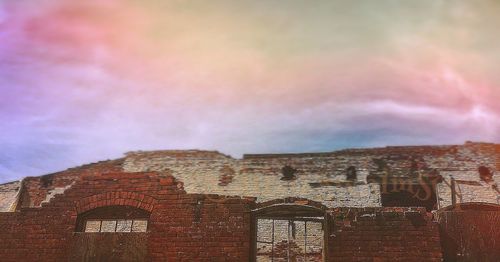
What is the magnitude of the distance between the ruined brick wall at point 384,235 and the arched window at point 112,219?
3.60m

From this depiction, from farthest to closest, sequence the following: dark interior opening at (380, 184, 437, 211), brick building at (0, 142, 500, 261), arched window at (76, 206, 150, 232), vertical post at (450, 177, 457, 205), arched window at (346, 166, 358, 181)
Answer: arched window at (346, 166, 358, 181), dark interior opening at (380, 184, 437, 211), vertical post at (450, 177, 457, 205), arched window at (76, 206, 150, 232), brick building at (0, 142, 500, 261)

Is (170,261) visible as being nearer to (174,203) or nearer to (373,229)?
(174,203)

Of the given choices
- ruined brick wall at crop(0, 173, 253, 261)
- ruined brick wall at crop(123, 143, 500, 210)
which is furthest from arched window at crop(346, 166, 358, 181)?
ruined brick wall at crop(0, 173, 253, 261)

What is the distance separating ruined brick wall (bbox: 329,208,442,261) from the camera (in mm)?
6219

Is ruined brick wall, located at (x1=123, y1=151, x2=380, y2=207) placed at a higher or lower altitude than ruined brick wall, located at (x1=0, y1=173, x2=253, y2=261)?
higher

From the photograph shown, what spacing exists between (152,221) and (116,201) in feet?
2.85

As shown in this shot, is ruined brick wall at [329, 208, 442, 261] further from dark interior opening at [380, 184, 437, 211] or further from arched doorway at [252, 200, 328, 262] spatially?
dark interior opening at [380, 184, 437, 211]

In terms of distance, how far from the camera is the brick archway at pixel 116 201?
722 centimetres

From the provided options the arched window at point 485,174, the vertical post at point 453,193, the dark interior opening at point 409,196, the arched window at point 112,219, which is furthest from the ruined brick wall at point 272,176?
the arched window at point 112,219

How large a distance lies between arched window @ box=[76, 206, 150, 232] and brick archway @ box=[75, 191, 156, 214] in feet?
0.36

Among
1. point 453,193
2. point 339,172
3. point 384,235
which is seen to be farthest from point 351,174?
point 384,235

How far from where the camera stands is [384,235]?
20.9ft

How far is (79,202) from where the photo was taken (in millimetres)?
7434

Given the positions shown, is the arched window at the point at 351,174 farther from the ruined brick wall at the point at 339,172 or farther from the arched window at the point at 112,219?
the arched window at the point at 112,219
